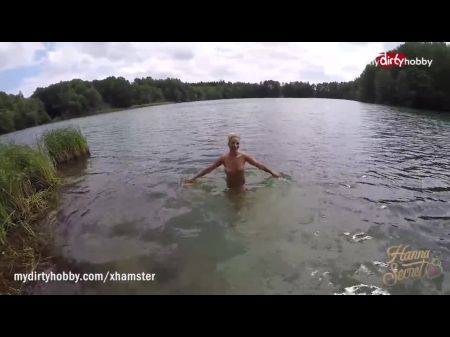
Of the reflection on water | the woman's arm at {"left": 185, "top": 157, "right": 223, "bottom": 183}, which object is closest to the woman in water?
the woman's arm at {"left": 185, "top": 157, "right": 223, "bottom": 183}

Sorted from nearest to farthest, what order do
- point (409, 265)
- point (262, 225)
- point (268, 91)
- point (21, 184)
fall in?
point (409, 265) → point (262, 225) → point (21, 184) → point (268, 91)

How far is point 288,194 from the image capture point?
941 centimetres

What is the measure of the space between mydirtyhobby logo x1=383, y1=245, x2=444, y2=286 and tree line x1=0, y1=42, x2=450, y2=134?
841 centimetres

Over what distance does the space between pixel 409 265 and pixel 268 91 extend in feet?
402

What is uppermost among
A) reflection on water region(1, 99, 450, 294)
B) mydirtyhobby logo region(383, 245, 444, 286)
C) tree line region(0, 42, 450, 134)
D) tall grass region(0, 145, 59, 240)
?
tree line region(0, 42, 450, 134)

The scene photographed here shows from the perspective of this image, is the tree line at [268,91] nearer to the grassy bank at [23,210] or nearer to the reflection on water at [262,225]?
the reflection on water at [262,225]

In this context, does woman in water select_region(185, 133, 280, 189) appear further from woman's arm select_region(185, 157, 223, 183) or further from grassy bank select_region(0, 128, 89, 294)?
grassy bank select_region(0, 128, 89, 294)

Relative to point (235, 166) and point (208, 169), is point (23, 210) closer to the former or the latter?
point (208, 169)

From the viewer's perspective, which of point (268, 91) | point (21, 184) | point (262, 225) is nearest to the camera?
point (262, 225)

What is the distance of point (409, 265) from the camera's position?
5703 millimetres

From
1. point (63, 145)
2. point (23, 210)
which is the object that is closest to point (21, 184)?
point (23, 210)

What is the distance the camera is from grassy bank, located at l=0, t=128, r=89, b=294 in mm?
6418
